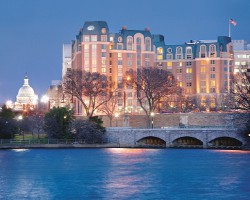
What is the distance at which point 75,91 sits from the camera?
117312 mm

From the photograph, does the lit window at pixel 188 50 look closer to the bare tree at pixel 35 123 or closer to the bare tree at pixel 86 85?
the bare tree at pixel 86 85

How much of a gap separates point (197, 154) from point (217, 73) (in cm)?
7327

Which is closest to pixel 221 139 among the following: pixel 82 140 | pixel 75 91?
pixel 82 140

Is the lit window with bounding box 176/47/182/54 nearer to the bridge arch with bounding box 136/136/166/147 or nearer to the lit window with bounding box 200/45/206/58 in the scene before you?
the lit window with bounding box 200/45/206/58

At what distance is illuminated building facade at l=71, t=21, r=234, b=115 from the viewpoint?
459 ft

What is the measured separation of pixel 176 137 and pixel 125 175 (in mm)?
36959

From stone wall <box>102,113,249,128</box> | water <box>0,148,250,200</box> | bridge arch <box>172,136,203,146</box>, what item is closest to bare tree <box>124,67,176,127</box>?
stone wall <box>102,113,249,128</box>

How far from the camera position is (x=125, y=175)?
2363 inches

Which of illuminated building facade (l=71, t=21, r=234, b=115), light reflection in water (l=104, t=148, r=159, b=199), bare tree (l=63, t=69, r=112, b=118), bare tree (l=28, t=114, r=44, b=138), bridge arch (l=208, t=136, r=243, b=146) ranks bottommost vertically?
light reflection in water (l=104, t=148, r=159, b=199)

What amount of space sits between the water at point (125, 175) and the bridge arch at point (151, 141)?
14814 millimetres

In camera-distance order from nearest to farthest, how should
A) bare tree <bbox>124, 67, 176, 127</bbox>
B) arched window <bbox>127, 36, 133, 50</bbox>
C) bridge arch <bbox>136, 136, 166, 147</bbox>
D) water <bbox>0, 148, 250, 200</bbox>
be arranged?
1. water <bbox>0, 148, 250, 200</bbox>
2. bridge arch <bbox>136, 136, 166, 147</bbox>
3. bare tree <bbox>124, 67, 176, 127</bbox>
4. arched window <bbox>127, 36, 133, 50</bbox>

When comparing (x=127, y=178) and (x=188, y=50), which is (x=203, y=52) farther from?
(x=127, y=178)

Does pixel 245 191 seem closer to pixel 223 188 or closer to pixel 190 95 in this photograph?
pixel 223 188

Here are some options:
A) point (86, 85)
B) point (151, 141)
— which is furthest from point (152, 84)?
point (151, 141)
